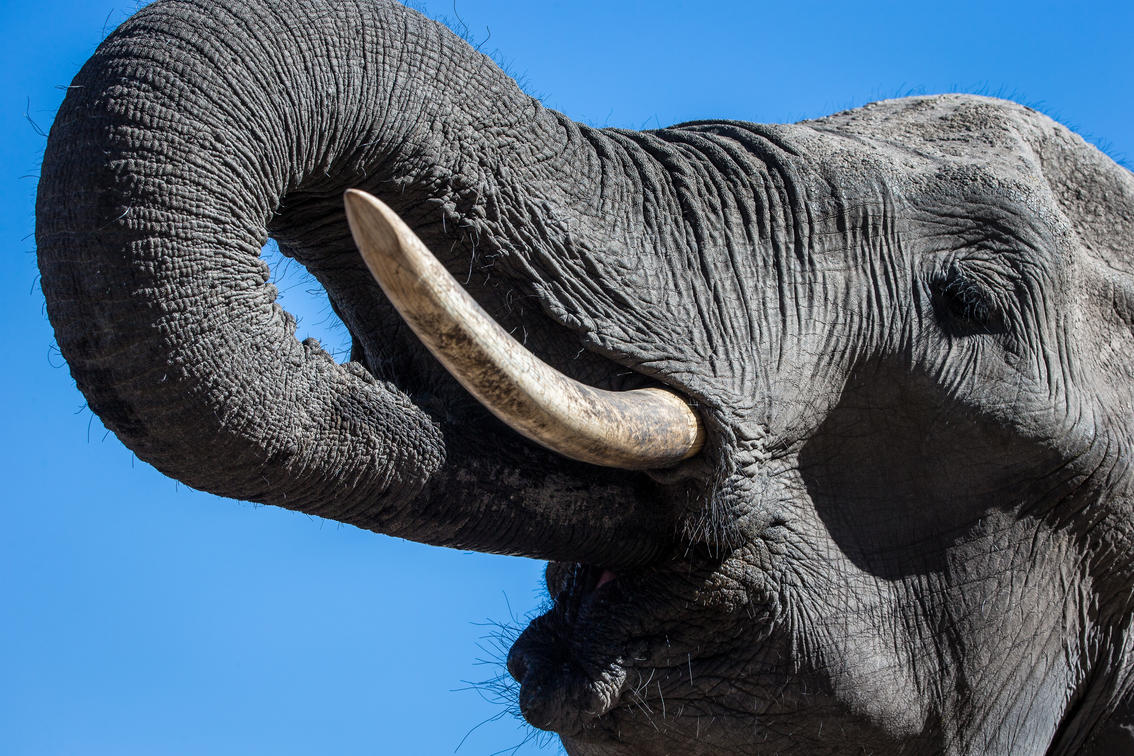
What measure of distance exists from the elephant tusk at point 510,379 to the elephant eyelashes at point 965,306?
0.67m

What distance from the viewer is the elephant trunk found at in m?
2.13

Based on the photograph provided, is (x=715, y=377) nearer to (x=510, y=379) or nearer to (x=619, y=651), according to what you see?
(x=619, y=651)

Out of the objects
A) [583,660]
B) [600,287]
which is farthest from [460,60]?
[583,660]

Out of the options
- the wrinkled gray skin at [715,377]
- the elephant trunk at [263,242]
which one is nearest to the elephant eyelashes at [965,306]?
the wrinkled gray skin at [715,377]

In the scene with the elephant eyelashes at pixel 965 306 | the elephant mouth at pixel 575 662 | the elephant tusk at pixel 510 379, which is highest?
the elephant eyelashes at pixel 965 306

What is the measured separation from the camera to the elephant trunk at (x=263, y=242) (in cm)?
213

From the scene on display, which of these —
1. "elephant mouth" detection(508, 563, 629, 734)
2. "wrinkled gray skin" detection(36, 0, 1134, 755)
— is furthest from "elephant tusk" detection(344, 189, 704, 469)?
"elephant mouth" detection(508, 563, 629, 734)

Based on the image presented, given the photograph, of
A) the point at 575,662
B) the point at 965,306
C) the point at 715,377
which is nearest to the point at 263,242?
the point at 715,377

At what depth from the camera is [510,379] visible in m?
2.12

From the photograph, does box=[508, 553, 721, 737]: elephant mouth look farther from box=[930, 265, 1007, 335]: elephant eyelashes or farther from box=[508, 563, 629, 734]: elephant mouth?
box=[930, 265, 1007, 335]: elephant eyelashes

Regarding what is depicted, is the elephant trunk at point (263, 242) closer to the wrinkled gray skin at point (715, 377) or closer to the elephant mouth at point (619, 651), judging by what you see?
the wrinkled gray skin at point (715, 377)

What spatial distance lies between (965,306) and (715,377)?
2.05 feet

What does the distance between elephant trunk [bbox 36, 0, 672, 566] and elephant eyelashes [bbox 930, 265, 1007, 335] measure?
2.68 ft

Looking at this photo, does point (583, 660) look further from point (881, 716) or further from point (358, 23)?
point (358, 23)
